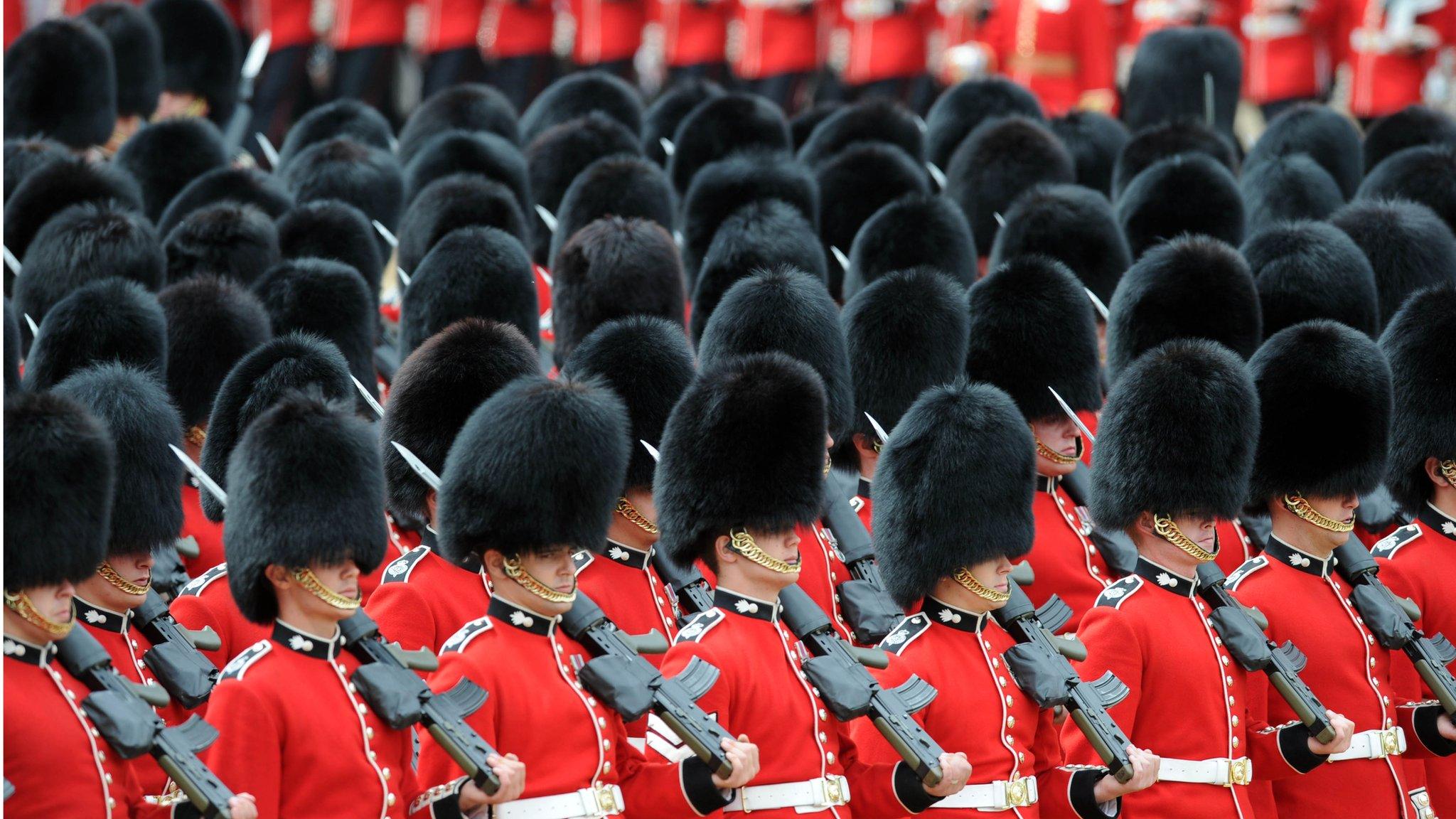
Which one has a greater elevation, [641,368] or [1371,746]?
[641,368]

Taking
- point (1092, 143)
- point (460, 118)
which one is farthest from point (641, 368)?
point (1092, 143)

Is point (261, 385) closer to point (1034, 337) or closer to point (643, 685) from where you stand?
point (643, 685)

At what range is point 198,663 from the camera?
4090 millimetres

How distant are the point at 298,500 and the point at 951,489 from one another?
4.29 ft

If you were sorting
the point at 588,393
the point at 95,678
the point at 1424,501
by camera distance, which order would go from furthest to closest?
the point at 1424,501, the point at 588,393, the point at 95,678

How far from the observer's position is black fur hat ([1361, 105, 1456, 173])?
28.2 ft

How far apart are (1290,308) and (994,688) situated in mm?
2644

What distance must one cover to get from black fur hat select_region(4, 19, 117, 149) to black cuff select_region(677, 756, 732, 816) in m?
5.65

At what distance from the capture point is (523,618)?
12.9ft

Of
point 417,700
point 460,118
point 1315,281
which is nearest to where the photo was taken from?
point 417,700

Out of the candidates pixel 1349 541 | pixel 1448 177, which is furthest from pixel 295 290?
pixel 1448 177

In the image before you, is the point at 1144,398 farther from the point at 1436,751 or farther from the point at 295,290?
the point at 295,290

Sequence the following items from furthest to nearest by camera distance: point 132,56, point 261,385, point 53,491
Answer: point 132,56, point 261,385, point 53,491

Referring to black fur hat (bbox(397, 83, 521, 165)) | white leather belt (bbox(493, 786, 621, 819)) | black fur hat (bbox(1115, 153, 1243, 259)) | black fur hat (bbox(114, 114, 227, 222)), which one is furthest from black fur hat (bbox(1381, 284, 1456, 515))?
black fur hat (bbox(114, 114, 227, 222))
